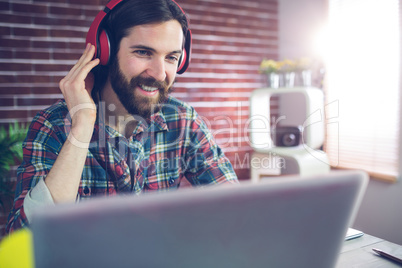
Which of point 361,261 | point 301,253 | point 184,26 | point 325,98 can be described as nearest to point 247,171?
point 325,98

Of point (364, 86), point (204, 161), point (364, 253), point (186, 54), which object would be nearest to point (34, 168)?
point (204, 161)

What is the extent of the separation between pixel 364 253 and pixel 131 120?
0.92 meters

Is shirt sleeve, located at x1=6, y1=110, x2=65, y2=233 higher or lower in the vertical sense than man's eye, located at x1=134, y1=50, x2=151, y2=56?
lower

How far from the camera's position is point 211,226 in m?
0.33

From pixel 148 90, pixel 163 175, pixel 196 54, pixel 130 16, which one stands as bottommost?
pixel 163 175

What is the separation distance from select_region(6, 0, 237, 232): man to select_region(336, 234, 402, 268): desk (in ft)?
1.67

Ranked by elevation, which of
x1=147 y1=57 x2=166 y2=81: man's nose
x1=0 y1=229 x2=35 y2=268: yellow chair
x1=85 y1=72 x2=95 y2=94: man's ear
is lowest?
x1=0 y1=229 x2=35 y2=268: yellow chair

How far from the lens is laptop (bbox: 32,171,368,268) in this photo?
29 cm

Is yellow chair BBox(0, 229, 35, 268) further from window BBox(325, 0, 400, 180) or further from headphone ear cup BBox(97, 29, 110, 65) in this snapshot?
window BBox(325, 0, 400, 180)

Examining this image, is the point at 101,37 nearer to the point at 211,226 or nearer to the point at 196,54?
the point at 211,226

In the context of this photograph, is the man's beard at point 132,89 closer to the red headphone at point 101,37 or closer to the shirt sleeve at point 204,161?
the red headphone at point 101,37

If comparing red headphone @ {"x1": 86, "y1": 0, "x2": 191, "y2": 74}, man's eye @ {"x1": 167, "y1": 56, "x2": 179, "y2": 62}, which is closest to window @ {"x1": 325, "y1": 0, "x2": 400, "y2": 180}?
man's eye @ {"x1": 167, "y1": 56, "x2": 179, "y2": 62}

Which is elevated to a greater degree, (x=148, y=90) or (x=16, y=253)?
(x=148, y=90)

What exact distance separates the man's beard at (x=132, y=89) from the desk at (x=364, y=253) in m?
0.82
